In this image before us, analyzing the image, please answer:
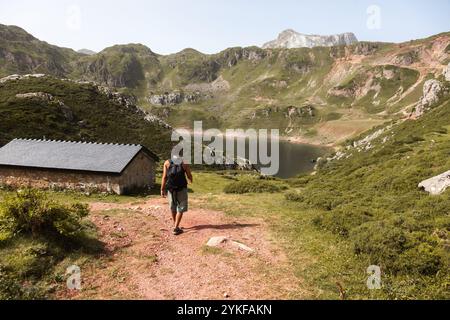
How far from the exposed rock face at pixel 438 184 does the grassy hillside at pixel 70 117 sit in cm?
5422

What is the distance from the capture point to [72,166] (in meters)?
28.4

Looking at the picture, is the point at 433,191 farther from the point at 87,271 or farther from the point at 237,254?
the point at 87,271

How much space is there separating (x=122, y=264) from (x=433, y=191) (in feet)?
54.4

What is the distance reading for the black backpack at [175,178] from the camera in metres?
14.4

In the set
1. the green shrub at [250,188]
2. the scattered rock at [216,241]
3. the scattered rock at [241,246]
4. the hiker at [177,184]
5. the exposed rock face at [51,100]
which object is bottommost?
the green shrub at [250,188]

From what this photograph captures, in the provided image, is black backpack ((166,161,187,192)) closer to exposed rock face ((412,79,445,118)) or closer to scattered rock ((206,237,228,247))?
scattered rock ((206,237,228,247))

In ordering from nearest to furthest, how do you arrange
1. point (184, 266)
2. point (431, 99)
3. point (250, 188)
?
point (184, 266) < point (250, 188) < point (431, 99)

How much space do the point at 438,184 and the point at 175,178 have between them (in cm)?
1425

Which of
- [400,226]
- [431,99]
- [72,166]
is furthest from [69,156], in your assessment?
[431,99]

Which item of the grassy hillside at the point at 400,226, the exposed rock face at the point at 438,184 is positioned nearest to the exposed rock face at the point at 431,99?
the grassy hillside at the point at 400,226

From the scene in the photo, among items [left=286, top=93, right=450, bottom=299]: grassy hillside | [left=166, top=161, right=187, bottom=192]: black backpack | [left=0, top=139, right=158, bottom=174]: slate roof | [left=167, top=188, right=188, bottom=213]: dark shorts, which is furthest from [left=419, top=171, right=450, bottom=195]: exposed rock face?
[left=0, top=139, right=158, bottom=174]: slate roof

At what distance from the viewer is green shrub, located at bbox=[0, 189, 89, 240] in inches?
457

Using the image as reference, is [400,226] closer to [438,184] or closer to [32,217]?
[438,184]

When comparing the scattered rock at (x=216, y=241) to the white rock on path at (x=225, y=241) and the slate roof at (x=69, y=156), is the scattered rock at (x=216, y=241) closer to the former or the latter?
the white rock on path at (x=225, y=241)
